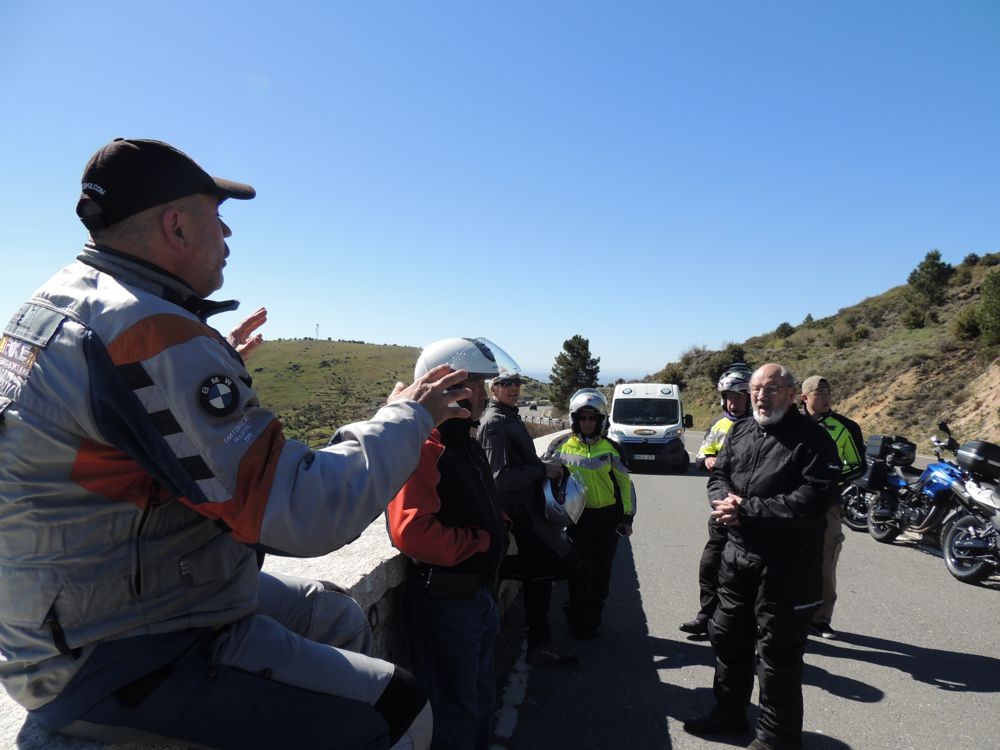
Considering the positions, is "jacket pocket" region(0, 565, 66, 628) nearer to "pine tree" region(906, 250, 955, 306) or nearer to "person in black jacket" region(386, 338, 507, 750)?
"person in black jacket" region(386, 338, 507, 750)

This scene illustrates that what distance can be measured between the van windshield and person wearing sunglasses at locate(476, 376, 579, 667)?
1216 centimetres

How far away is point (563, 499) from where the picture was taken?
4.37m

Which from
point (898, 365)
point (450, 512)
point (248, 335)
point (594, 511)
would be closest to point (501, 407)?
point (594, 511)

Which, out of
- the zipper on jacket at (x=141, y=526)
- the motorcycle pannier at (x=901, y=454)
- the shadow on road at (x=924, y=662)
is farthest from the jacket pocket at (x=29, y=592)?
the motorcycle pannier at (x=901, y=454)

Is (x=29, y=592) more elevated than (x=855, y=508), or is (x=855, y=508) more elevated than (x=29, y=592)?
(x=29, y=592)

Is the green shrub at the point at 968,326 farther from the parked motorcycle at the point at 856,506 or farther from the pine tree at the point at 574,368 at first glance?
the pine tree at the point at 574,368

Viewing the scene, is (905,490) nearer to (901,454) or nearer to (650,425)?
(901,454)

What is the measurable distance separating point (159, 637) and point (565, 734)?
2888 mm

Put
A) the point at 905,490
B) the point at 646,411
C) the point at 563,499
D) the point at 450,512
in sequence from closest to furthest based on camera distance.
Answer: the point at 450,512 → the point at 563,499 → the point at 905,490 → the point at 646,411

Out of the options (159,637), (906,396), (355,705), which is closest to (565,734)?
(355,705)

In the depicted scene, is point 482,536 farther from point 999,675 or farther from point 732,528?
point 999,675

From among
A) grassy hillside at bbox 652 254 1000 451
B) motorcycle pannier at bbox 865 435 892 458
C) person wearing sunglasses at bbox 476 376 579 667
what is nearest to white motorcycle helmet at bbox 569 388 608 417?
person wearing sunglasses at bbox 476 376 579 667

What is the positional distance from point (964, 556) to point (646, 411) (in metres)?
10.2

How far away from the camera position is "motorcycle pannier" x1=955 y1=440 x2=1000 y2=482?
6.39 m
